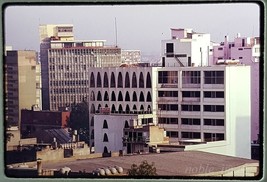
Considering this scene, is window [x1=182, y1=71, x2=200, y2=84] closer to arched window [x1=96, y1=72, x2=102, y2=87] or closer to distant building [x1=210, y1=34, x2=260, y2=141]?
distant building [x1=210, y1=34, x2=260, y2=141]

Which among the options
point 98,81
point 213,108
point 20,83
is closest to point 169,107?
point 213,108

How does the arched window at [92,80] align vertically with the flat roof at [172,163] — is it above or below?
above

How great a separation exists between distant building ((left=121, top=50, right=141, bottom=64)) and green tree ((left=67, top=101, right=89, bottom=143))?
21 cm

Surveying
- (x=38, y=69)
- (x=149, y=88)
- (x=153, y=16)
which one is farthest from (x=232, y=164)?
(x=38, y=69)

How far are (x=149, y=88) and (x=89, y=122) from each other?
25cm

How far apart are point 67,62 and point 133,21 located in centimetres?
29

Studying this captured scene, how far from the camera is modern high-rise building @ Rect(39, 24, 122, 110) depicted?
91.0 inches

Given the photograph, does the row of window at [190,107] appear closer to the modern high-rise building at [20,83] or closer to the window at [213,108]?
the window at [213,108]

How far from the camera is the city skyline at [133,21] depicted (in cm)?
221

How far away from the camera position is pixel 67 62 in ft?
7.73

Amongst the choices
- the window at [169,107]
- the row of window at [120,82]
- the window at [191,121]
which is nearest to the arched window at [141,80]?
the row of window at [120,82]

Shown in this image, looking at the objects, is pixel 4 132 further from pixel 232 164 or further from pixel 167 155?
pixel 232 164

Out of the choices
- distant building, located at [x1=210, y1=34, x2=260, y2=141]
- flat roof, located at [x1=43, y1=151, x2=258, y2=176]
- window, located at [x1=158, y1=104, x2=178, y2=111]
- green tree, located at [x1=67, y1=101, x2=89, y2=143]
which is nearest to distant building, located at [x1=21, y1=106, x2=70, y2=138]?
green tree, located at [x1=67, y1=101, x2=89, y2=143]

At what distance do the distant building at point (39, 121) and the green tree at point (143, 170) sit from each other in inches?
11.2
